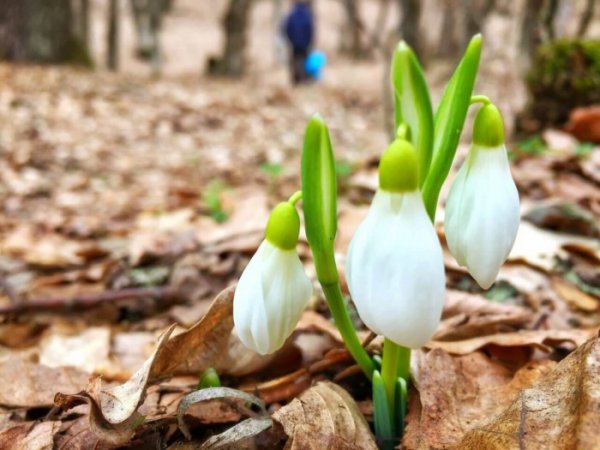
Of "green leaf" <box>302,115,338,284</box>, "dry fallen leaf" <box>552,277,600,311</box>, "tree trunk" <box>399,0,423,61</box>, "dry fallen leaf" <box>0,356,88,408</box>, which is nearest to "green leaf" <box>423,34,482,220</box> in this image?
"green leaf" <box>302,115,338,284</box>

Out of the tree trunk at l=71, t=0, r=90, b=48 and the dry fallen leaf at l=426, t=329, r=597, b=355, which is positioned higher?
the tree trunk at l=71, t=0, r=90, b=48

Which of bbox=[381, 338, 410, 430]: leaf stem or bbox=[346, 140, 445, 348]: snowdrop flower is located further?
bbox=[381, 338, 410, 430]: leaf stem

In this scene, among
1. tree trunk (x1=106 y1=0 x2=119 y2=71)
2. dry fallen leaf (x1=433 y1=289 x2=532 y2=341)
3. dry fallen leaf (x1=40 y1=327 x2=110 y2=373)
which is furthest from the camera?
tree trunk (x1=106 y1=0 x2=119 y2=71)

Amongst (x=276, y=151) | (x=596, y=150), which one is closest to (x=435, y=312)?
(x=596, y=150)

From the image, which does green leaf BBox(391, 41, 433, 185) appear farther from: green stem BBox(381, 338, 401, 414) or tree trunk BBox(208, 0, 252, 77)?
tree trunk BBox(208, 0, 252, 77)

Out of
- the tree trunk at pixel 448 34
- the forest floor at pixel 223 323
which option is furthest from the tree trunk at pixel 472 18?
the tree trunk at pixel 448 34

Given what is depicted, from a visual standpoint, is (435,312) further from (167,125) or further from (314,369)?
(167,125)

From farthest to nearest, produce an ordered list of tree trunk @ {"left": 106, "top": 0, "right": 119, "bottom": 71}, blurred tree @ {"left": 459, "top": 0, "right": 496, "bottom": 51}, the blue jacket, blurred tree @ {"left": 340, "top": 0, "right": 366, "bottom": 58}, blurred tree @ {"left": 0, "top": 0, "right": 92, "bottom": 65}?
1. blurred tree @ {"left": 340, "top": 0, "right": 366, "bottom": 58}
2. tree trunk @ {"left": 106, "top": 0, "right": 119, "bottom": 71}
3. the blue jacket
4. blurred tree @ {"left": 0, "top": 0, "right": 92, "bottom": 65}
5. blurred tree @ {"left": 459, "top": 0, "right": 496, "bottom": 51}

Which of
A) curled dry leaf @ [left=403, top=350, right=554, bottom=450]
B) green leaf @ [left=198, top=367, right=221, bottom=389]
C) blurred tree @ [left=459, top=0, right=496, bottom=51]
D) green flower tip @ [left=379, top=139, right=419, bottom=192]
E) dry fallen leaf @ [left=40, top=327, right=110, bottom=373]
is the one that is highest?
blurred tree @ [left=459, top=0, right=496, bottom=51]
